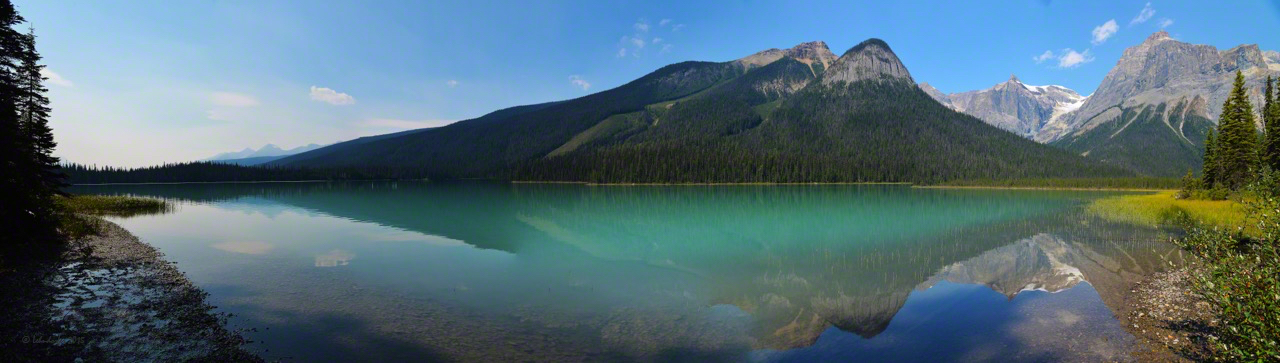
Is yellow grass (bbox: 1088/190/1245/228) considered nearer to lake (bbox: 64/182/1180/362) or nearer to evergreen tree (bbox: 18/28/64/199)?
lake (bbox: 64/182/1180/362)

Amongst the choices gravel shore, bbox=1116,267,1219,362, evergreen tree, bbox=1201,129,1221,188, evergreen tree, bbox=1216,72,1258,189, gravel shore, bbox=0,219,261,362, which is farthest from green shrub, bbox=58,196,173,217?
evergreen tree, bbox=1201,129,1221,188

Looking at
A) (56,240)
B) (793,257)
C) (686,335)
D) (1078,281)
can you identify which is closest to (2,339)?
(686,335)

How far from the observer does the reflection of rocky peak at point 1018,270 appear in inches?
919

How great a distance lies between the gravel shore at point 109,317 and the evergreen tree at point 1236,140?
8415 centimetres

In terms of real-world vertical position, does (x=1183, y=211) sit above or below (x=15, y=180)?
below

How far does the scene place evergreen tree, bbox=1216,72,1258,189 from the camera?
55.4 meters

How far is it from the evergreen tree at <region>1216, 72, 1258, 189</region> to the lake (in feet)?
95.8

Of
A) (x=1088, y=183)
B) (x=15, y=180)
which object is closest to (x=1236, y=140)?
(x=15, y=180)

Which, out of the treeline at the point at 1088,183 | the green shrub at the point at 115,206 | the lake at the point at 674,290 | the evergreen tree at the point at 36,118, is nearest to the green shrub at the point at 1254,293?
the lake at the point at 674,290

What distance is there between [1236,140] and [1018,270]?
178ft

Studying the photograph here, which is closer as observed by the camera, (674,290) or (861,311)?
(861,311)

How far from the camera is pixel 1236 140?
2216 inches

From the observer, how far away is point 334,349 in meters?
13.7

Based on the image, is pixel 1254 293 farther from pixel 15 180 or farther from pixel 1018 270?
pixel 15 180
